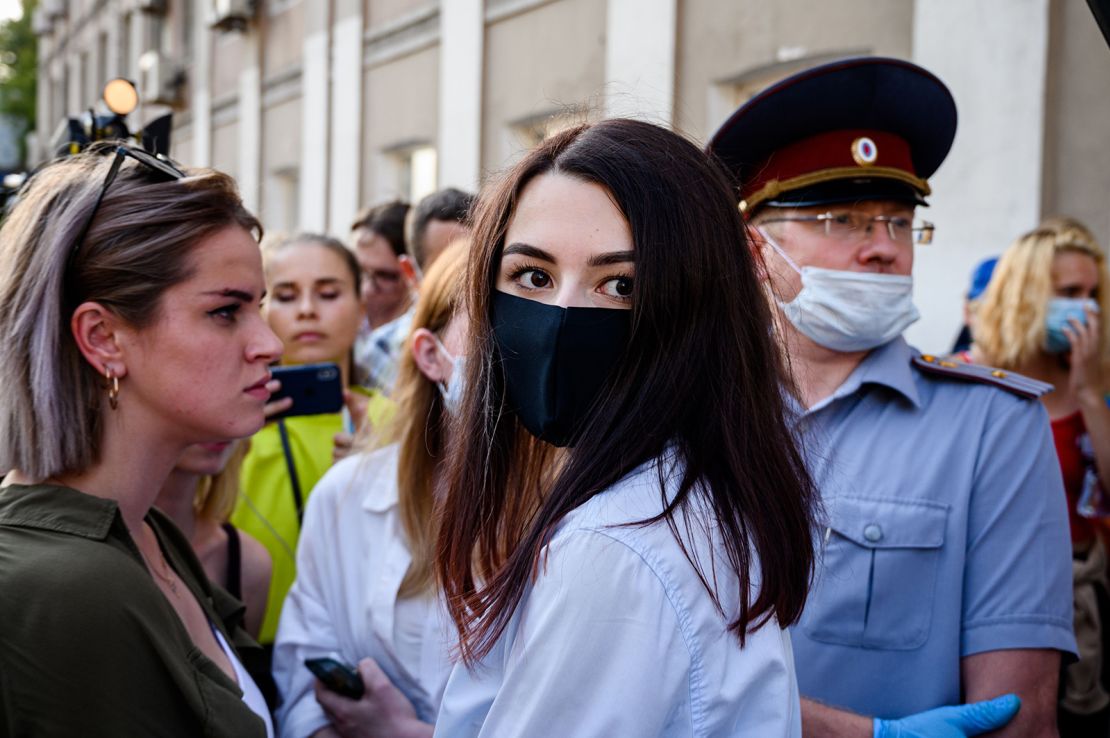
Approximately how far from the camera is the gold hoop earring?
2.10 meters

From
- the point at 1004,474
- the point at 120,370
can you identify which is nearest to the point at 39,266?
the point at 120,370

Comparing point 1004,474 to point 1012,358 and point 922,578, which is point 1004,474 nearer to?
point 922,578

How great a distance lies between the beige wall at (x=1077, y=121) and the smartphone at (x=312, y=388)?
3190mm

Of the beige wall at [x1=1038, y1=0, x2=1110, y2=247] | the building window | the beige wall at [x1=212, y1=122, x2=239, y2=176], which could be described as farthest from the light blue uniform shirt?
the beige wall at [x1=212, y1=122, x2=239, y2=176]

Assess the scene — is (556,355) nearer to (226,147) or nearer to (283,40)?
(283,40)

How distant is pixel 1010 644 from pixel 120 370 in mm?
1761

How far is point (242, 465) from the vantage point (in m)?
3.41

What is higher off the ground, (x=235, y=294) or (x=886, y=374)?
(x=235, y=294)

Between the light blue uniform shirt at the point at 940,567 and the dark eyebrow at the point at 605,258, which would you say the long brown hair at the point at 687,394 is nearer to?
the dark eyebrow at the point at 605,258

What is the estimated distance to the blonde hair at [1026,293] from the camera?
13.7 feet

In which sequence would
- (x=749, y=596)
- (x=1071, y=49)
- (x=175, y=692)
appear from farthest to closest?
(x=1071, y=49) < (x=175, y=692) < (x=749, y=596)

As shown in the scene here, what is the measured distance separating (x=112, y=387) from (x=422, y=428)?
0.87 metres

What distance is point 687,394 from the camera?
1.41 m

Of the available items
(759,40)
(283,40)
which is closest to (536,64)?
(759,40)
